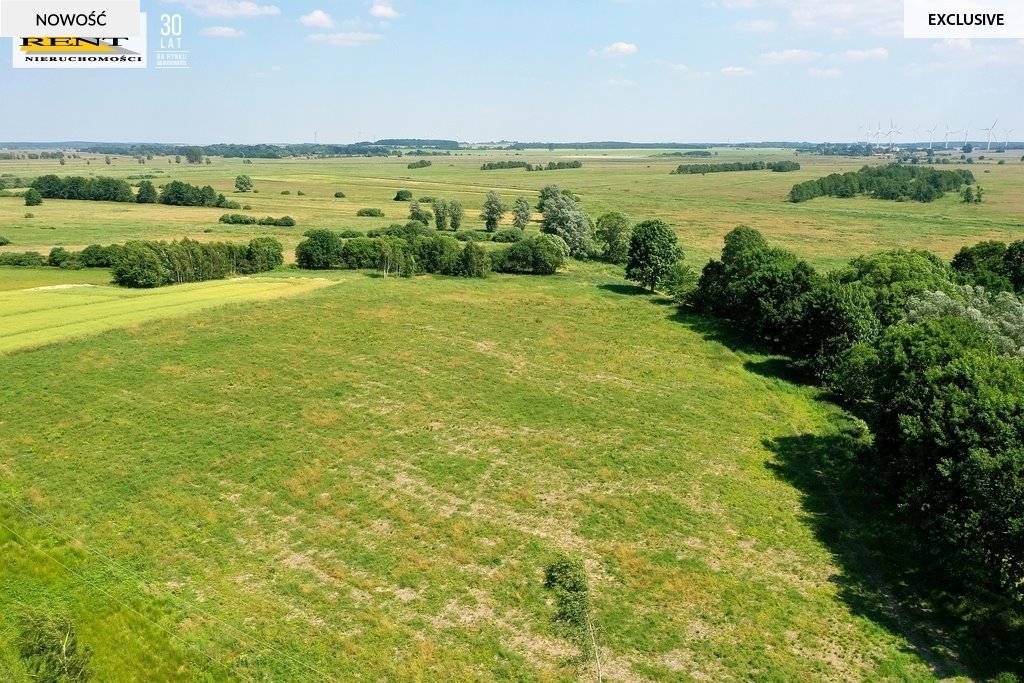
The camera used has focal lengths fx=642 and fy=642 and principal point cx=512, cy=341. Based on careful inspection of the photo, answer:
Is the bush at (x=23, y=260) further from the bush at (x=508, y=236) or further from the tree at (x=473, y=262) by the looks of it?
the bush at (x=508, y=236)

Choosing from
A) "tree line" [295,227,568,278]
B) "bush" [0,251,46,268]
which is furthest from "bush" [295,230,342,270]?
"bush" [0,251,46,268]

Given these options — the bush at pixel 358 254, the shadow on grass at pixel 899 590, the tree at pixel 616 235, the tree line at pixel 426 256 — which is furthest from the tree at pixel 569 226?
the shadow on grass at pixel 899 590

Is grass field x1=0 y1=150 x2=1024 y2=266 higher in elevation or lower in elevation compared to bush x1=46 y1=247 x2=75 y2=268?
higher

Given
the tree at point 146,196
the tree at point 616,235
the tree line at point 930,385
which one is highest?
the tree at point 146,196

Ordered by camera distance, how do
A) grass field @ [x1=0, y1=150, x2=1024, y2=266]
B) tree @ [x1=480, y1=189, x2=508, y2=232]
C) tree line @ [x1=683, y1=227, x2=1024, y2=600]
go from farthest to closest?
tree @ [x1=480, y1=189, x2=508, y2=232] < grass field @ [x1=0, y1=150, x2=1024, y2=266] < tree line @ [x1=683, y1=227, x2=1024, y2=600]

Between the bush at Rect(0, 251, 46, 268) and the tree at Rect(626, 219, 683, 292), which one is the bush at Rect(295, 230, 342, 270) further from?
the tree at Rect(626, 219, 683, 292)

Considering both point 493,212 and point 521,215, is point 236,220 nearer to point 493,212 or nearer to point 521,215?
point 493,212
